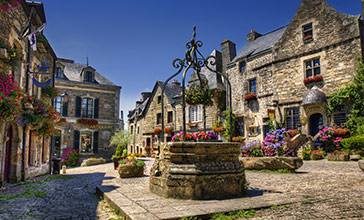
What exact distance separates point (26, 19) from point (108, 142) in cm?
1296

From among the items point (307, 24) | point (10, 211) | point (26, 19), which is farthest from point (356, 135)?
point (26, 19)

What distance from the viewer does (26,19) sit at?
927 centimetres

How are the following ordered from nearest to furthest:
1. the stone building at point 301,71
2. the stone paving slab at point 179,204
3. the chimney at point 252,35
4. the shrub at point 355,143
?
the stone paving slab at point 179,204
the shrub at point 355,143
the stone building at point 301,71
the chimney at point 252,35

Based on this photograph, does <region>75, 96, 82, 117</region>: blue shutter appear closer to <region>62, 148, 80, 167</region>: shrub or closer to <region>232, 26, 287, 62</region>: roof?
<region>62, 148, 80, 167</region>: shrub

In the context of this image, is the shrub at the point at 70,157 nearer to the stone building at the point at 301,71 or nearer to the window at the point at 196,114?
the window at the point at 196,114

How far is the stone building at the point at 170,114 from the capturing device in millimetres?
20062

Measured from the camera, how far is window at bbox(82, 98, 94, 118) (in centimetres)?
2030

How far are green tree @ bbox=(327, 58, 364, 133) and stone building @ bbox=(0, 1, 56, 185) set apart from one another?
1294cm

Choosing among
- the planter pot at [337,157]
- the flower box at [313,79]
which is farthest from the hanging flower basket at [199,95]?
the flower box at [313,79]

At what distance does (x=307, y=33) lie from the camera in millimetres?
15047

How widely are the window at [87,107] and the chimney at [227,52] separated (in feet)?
36.4

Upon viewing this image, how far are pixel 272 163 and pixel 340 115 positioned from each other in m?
6.86

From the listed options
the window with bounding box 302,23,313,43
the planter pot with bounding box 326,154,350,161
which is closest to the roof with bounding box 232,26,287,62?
the window with bounding box 302,23,313,43

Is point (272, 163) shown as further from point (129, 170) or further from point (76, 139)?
point (76, 139)
